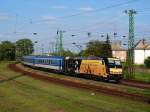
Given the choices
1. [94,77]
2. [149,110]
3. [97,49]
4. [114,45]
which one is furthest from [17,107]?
[114,45]

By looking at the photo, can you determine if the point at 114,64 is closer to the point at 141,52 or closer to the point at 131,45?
the point at 131,45

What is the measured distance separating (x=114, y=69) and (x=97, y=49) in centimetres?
8028

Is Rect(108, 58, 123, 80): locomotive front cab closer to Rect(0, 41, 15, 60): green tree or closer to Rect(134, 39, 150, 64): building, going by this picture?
Rect(134, 39, 150, 64): building

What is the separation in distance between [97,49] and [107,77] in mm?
80502

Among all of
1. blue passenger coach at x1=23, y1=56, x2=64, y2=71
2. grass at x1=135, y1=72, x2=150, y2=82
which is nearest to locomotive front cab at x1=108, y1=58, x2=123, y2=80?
grass at x1=135, y1=72, x2=150, y2=82

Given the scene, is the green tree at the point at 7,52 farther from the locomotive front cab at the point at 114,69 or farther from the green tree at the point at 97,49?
the locomotive front cab at the point at 114,69

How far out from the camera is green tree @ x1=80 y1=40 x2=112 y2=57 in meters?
118

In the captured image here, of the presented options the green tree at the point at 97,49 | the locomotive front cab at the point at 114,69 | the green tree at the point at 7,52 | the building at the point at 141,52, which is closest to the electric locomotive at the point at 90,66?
the locomotive front cab at the point at 114,69

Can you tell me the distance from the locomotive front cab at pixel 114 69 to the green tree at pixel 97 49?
7189 centimetres

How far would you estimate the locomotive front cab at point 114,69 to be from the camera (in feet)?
138

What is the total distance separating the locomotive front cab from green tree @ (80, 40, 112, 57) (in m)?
71.9

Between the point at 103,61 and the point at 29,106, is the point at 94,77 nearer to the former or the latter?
the point at 103,61

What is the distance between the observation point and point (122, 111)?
1814cm

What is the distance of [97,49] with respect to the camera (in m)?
123
